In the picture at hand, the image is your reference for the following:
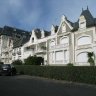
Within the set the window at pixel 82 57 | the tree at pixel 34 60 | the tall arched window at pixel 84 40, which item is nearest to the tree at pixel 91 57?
the window at pixel 82 57

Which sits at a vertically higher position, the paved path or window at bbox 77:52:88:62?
window at bbox 77:52:88:62

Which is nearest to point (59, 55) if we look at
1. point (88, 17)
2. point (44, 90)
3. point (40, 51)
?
point (40, 51)

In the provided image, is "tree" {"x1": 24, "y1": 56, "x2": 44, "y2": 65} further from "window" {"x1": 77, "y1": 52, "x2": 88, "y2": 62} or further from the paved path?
the paved path

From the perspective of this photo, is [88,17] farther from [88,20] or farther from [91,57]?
[91,57]

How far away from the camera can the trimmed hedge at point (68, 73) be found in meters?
21.5

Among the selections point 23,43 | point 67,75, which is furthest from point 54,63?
point 23,43

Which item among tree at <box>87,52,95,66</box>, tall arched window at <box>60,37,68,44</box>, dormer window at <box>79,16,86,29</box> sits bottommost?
tree at <box>87,52,95,66</box>

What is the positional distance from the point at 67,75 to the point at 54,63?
18167 millimetres

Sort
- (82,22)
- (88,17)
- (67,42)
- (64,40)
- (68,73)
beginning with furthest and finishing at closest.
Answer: (64,40)
(67,42)
(88,17)
(82,22)
(68,73)

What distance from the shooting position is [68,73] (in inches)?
958

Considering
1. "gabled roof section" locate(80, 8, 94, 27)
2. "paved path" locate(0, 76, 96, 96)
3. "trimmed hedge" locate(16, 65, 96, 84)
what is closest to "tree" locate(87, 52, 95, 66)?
"gabled roof section" locate(80, 8, 94, 27)

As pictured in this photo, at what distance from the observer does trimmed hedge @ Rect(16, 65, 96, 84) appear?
21.5m

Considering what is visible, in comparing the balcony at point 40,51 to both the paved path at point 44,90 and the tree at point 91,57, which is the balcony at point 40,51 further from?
the paved path at point 44,90

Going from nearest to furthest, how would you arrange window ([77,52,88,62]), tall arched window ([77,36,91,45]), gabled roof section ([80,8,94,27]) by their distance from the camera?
tall arched window ([77,36,91,45]) → window ([77,52,88,62]) → gabled roof section ([80,8,94,27])
